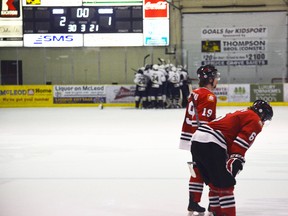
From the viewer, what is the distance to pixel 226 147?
3.85 m

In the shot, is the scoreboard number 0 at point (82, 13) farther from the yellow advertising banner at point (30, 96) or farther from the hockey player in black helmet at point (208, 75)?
the hockey player in black helmet at point (208, 75)

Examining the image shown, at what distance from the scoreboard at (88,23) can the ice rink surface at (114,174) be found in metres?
9.07

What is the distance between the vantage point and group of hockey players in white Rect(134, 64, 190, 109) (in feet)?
61.8

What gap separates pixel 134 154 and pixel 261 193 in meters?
3.02

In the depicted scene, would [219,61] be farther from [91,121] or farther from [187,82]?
[91,121]

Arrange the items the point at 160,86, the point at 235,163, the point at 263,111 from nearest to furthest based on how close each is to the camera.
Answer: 1. the point at 235,163
2. the point at 263,111
3. the point at 160,86

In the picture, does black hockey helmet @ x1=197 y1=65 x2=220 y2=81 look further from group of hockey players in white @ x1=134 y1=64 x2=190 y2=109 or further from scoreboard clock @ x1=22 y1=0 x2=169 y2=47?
scoreboard clock @ x1=22 y1=0 x2=169 y2=47

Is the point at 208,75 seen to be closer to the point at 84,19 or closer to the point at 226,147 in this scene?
the point at 226,147

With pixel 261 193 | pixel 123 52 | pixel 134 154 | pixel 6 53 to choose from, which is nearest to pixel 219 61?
pixel 123 52

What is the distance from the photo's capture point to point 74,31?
67.3 feet

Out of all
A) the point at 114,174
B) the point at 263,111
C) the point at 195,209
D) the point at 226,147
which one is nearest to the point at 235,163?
the point at 226,147

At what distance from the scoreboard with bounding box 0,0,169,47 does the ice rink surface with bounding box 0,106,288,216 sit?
9.07 meters

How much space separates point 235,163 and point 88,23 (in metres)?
17.2

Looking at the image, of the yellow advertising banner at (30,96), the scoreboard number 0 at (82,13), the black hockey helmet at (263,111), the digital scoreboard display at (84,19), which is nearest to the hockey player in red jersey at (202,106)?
the black hockey helmet at (263,111)
